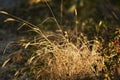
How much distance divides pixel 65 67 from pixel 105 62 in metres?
0.59

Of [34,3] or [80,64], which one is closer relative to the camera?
[80,64]

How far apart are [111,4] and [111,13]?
1.37 ft

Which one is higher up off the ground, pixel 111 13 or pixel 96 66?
pixel 96 66

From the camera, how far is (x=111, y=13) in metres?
8.93

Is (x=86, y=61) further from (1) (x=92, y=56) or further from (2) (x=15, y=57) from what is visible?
(2) (x=15, y=57)

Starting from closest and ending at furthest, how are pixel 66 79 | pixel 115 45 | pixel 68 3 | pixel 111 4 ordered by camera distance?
pixel 66 79
pixel 115 45
pixel 68 3
pixel 111 4

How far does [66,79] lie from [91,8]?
365 centimetres

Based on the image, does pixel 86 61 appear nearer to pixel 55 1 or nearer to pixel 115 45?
pixel 115 45

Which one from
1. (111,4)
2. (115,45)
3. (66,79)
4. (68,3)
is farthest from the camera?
(111,4)

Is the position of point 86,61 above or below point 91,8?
above

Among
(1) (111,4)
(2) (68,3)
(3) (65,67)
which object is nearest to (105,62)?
(3) (65,67)

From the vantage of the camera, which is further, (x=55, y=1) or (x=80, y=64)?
(x=55, y=1)

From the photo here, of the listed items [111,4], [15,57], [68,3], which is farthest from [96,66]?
[111,4]

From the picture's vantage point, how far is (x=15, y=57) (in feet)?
19.9
